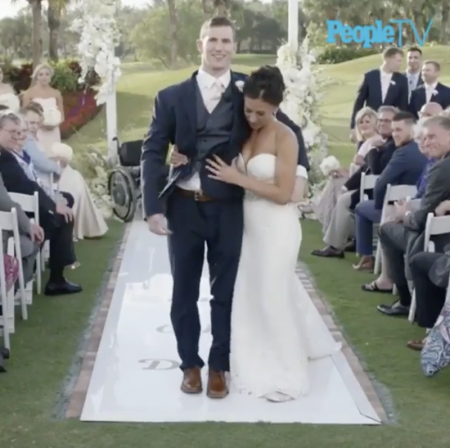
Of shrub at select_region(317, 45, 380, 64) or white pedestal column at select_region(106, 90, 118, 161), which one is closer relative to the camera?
white pedestal column at select_region(106, 90, 118, 161)

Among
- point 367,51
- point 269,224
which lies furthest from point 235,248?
point 367,51

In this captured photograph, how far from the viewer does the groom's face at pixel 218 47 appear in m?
3.68

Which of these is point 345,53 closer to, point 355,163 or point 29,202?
point 355,163

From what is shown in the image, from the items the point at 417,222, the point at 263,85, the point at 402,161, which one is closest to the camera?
the point at 263,85

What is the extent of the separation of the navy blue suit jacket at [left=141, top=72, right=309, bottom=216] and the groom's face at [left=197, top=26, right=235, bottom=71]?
98mm

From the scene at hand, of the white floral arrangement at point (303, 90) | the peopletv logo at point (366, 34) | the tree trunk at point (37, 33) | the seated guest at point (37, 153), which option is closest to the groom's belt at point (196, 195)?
the seated guest at point (37, 153)

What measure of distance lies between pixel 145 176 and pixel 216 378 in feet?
3.39

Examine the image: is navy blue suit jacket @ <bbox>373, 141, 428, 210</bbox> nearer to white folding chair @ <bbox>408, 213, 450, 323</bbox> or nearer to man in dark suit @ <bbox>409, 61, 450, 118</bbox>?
white folding chair @ <bbox>408, 213, 450, 323</bbox>

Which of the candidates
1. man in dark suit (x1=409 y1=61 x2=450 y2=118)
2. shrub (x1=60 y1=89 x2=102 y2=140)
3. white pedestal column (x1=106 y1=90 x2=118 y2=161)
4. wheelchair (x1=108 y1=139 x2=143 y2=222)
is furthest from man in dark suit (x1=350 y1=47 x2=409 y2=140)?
shrub (x1=60 y1=89 x2=102 y2=140)

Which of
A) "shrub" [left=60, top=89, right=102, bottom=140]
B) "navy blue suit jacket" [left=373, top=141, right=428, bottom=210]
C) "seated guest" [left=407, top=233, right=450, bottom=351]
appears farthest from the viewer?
"shrub" [left=60, top=89, right=102, bottom=140]

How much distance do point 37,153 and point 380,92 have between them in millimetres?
4353

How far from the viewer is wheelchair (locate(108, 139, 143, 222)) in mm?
9143

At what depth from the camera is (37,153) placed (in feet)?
22.2

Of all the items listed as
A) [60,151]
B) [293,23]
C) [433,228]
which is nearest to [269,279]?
[433,228]
